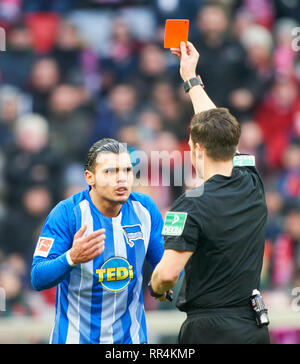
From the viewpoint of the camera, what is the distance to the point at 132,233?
4.03 metres

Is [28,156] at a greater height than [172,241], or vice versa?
[28,156]

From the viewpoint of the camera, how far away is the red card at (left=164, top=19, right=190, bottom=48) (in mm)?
4004

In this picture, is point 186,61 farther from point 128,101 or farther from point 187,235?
point 128,101

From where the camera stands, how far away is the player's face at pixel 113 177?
3.84 m

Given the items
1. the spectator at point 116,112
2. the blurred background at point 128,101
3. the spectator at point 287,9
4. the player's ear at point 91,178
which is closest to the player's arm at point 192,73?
the player's ear at point 91,178

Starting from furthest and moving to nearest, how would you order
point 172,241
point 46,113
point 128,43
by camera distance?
point 128,43 → point 46,113 → point 172,241

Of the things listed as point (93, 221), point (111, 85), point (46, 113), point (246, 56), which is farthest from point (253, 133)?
point (93, 221)

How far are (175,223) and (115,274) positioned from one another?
2.15ft

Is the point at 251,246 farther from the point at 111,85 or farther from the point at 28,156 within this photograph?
the point at 111,85

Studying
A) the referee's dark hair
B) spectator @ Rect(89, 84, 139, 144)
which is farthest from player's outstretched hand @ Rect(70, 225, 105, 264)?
spectator @ Rect(89, 84, 139, 144)

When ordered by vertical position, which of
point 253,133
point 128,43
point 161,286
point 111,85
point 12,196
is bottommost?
point 161,286

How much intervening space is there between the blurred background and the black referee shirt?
285 cm

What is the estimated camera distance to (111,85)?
8.09 meters
